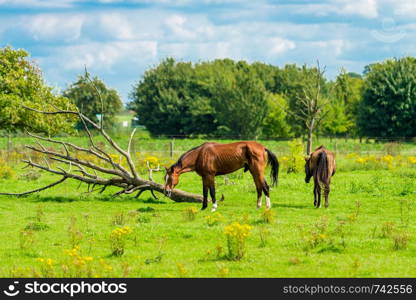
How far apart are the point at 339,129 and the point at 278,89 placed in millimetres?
13997

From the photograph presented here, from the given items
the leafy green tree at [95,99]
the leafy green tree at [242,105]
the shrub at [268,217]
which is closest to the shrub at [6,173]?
the shrub at [268,217]

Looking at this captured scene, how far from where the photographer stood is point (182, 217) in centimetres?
1700

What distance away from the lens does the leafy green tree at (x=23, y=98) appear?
29141 mm

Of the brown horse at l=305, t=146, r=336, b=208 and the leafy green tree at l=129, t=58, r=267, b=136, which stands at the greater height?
the leafy green tree at l=129, t=58, r=267, b=136

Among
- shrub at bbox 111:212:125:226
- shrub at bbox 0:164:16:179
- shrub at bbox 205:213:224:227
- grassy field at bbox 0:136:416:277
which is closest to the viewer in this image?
grassy field at bbox 0:136:416:277

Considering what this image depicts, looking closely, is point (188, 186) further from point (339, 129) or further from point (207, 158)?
point (339, 129)

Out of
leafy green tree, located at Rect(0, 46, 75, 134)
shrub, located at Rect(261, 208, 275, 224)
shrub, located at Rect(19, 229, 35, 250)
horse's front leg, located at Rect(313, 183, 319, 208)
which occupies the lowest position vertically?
shrub, located at Rect(19, 229, 35, 250)

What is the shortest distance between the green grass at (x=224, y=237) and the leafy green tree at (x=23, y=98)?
7221 millimetres

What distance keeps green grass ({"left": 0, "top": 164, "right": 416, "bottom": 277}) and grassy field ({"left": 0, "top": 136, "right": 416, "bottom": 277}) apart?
0.02 m

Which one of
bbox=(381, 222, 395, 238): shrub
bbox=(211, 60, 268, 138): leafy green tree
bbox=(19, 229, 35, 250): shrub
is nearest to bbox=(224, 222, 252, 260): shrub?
bbox=(381, 222, 395, 238): shrub

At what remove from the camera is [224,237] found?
14.1 m

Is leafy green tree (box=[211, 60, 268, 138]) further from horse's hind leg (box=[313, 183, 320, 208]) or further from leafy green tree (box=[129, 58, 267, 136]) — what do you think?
horse's hind leg (box=[313, 183, 320, 208])

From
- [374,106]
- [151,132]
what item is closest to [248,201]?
[374,106]

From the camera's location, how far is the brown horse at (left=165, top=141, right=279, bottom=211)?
18922 mm
